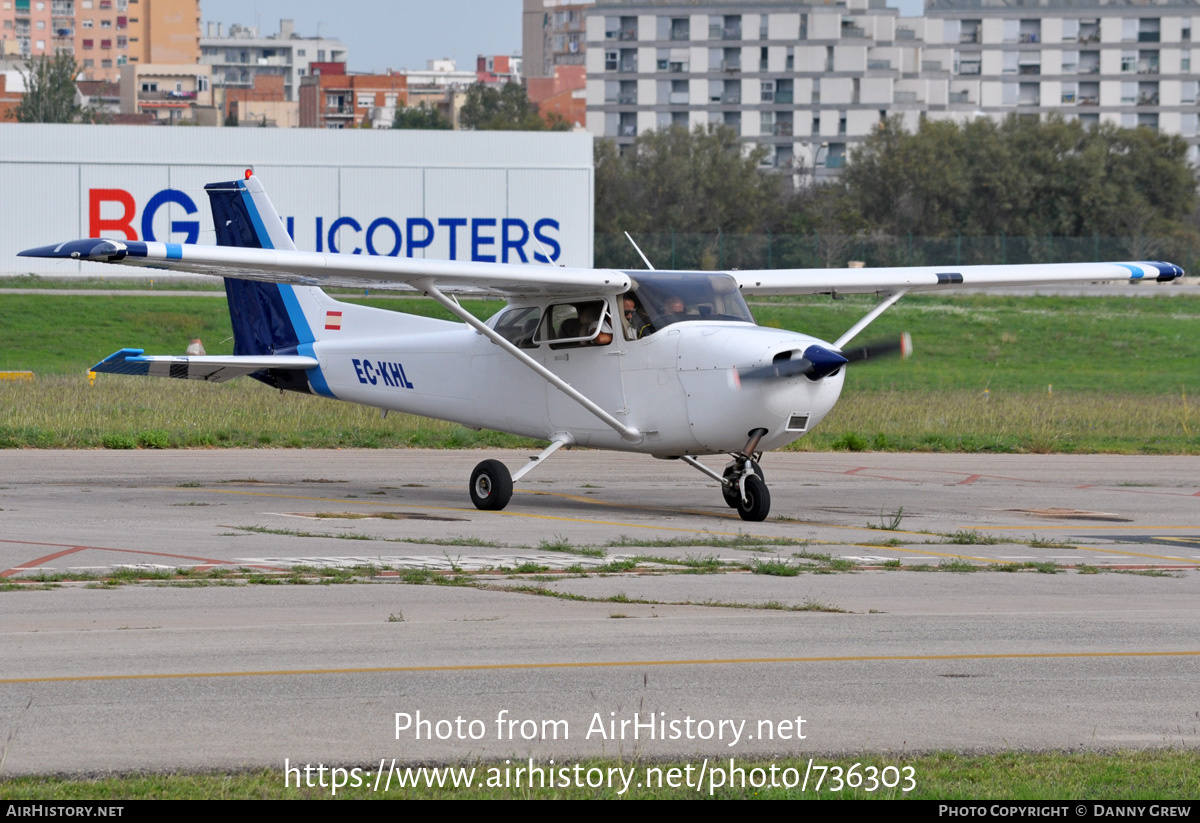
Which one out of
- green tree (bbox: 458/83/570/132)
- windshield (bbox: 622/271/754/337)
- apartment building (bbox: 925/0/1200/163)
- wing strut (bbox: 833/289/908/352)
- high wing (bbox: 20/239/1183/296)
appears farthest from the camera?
apartment building (bbox: 925/0/1200/163)

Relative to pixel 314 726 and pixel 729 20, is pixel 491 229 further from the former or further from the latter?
pixel 729 20

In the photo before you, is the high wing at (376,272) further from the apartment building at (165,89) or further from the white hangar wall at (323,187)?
the apartment building at (165,89)

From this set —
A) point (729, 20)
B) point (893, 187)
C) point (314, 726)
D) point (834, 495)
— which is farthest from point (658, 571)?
point (729, 20)

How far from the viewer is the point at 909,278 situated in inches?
678

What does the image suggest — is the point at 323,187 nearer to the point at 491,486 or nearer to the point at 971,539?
the point at 491,486

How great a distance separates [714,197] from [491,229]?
106ft

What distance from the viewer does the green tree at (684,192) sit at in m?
88.6

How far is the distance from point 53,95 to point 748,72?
59046mm

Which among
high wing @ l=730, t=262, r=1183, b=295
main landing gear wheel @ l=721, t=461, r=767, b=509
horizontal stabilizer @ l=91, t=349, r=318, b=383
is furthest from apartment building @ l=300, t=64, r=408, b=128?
main landing gear wheel @ l=721, t=461, r=767, b=509

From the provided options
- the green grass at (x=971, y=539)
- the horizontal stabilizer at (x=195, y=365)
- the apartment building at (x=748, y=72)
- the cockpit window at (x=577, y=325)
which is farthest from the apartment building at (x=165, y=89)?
the green grass at (x=971, y=539)

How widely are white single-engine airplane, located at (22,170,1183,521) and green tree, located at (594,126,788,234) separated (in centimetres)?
7024

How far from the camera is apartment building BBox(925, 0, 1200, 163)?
436ft

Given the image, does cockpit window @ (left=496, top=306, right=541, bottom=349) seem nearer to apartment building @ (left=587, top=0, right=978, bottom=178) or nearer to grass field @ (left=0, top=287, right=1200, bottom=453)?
grass field @ (left=0, top=287, right=1200, bottom=453)

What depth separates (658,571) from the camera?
430 inches
